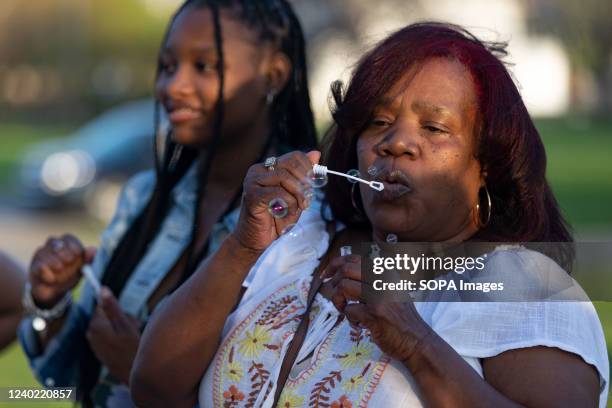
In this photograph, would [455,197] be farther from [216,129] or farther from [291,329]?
[216,129]

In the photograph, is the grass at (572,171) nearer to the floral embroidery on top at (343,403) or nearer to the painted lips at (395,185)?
the painted lips at (395,185)

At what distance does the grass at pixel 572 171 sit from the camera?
21.0 feet

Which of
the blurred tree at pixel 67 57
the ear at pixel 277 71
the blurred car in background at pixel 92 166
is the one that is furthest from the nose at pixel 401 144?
the blurred tree at pixel 67 57

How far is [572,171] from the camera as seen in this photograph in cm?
2206

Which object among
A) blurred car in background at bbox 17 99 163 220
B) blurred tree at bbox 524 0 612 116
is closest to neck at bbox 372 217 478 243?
blurred car in background at bbox 17 99 163 220

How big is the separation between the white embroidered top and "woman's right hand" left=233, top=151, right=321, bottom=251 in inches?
9.7

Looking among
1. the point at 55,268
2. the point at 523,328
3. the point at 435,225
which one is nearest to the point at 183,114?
the point at 55,268

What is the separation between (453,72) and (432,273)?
20.4 inches

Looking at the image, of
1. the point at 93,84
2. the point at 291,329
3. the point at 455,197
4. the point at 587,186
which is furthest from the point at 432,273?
the point at 93,84

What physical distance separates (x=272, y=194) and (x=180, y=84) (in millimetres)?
1469

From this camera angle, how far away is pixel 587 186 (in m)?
19.4

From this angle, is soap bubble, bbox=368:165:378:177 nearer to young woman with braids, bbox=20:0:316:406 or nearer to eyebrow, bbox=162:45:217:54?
young woman with braids, bbox=20:0:316:406

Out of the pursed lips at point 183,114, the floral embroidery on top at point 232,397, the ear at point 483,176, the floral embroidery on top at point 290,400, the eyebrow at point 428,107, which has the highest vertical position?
the eyebrow at point 428,107

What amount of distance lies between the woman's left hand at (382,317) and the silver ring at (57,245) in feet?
5.48
